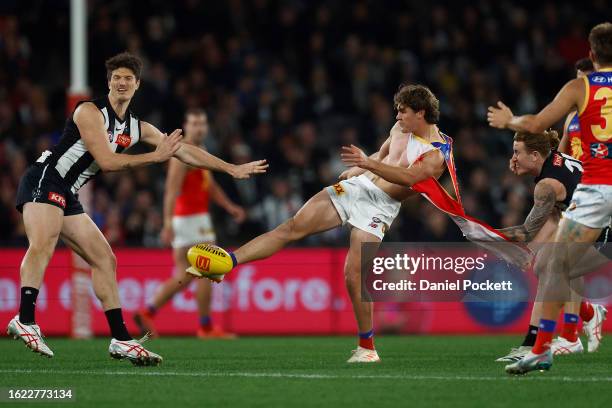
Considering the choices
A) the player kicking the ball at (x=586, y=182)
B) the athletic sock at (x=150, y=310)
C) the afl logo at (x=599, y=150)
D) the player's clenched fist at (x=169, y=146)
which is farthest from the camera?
the athletic sock at (x=150, y=310)

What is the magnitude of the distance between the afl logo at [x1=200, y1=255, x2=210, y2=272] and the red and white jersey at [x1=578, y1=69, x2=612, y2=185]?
120 inches

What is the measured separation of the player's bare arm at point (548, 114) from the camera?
7.82 m

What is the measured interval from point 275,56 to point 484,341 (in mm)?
8816

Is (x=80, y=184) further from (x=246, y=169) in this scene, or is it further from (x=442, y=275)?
(x=442, y=275)

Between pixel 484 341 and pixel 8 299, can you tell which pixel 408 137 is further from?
pixel 8 299

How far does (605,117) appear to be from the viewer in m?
Answer: 8.02

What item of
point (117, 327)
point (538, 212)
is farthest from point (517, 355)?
point (117, 327)

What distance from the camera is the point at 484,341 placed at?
13.1m

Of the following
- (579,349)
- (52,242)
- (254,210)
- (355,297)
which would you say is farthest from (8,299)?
(579,349)

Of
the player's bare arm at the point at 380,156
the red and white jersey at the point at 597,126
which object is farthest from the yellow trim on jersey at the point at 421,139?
the red and white jersey at the point at 597,126

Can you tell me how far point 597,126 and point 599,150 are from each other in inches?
6.9

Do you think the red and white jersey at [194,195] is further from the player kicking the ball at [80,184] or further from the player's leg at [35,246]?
the player's leg at [35,246]

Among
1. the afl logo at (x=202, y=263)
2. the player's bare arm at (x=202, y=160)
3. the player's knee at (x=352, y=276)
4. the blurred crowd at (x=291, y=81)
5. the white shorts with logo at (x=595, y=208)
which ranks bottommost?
the player's knee at (x=352, y=276)

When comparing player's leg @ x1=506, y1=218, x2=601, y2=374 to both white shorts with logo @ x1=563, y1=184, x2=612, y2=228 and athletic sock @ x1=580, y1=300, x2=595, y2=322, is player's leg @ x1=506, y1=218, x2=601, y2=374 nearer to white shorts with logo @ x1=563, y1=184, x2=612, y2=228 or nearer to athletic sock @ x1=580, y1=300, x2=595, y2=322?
white shorts with logo @ x1=563, y1=184, x2=612, y2=228
